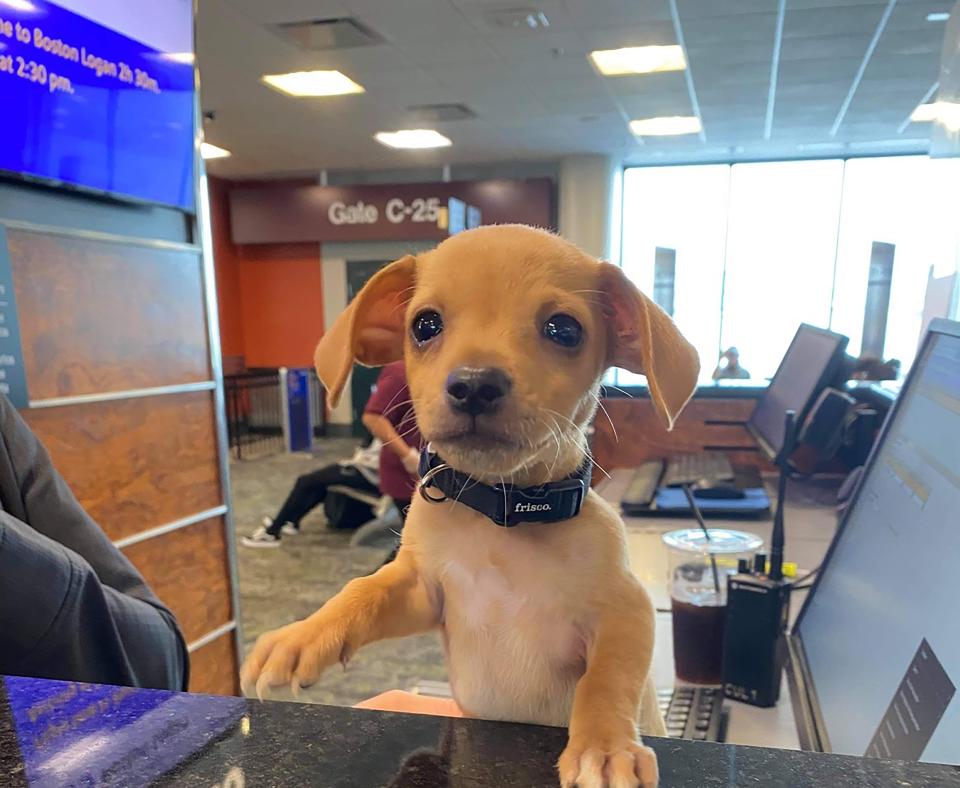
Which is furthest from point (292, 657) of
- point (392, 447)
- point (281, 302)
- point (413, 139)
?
point (281, 302)

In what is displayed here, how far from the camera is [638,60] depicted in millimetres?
4906

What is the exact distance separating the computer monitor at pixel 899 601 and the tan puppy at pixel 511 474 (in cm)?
21

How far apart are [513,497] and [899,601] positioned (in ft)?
1.31

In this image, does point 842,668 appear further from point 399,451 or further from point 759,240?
point 759,240

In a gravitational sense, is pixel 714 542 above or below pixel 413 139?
below

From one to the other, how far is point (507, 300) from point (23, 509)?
0.77 meters

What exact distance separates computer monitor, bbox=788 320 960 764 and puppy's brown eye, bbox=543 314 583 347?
14.3 inches

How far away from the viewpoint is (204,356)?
246 centimetres

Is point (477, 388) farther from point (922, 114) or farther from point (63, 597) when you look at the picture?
point (922, 114)

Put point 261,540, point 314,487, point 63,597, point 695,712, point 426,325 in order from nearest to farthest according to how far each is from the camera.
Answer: point 426,325, point 63,597, point 695,712, point 261,540, point 314,487

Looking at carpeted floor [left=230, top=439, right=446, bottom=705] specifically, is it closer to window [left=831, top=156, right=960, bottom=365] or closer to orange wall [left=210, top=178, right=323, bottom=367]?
orange wall [left=210, top=178, right=323, bottom=367]

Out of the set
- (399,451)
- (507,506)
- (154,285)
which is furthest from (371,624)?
(399,451)

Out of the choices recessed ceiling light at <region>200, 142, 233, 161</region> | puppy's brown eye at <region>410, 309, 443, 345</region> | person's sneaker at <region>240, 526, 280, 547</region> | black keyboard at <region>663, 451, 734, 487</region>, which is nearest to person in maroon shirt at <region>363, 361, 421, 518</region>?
black keyboard at <region>663, 451, 734, 487</region>

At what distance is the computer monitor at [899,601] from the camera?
577 millimetres
